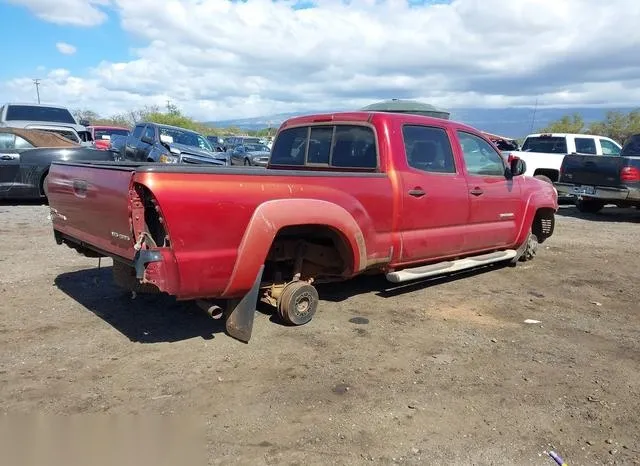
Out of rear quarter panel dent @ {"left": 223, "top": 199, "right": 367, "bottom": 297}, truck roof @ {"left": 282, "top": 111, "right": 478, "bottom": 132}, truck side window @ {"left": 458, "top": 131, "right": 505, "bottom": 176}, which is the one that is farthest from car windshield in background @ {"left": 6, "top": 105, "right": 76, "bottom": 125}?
rear quarter panel dent @ {"left": 223, "top": 199, "right": 367, "bottom": 297}

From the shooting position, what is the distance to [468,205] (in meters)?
6.02

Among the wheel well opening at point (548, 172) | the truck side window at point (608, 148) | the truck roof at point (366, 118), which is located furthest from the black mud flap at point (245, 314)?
the truck side window at point (608, 148)

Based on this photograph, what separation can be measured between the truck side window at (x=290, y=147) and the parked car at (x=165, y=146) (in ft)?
22.8

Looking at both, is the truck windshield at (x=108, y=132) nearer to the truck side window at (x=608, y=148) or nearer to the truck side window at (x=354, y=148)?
the truck side window at (x=608, y=148)

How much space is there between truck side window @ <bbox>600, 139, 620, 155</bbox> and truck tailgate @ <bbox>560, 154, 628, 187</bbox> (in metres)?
3.59

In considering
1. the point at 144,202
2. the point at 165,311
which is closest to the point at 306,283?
the point at 165,311

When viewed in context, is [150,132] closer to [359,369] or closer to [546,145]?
[546,145]

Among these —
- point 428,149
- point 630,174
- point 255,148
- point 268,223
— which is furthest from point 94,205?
point 255,148

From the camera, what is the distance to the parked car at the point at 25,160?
10.9 meters

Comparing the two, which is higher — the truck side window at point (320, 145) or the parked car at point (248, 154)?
the truck side window at point (320, 145)

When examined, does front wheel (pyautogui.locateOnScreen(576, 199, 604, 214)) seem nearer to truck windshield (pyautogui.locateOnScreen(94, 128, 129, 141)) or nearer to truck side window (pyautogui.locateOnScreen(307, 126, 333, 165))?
truck side window (pyautogui.locateOnScreen(307, 126, 333, 165))

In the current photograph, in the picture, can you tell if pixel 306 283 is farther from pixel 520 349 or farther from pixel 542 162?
pixel 542 162

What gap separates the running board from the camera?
17.6 feet

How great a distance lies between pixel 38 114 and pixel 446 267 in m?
13.8
